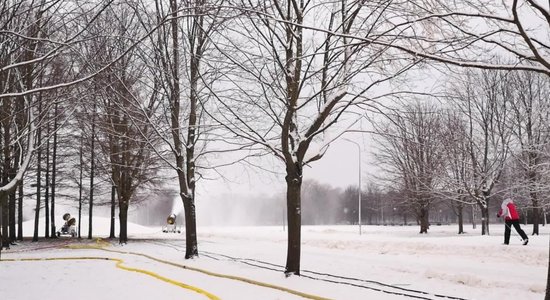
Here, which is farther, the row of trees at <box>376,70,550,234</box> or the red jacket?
the row of trees at <box>376,70,550,234</box>

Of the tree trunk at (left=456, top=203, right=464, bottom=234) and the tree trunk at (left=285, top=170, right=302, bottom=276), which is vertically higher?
the tree trunk at (left=285, top=170, right=302, bottom=276)

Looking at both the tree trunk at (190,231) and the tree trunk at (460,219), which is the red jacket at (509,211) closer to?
the tree trunk at (190,231)

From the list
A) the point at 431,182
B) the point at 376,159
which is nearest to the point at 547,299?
the point at 431,182

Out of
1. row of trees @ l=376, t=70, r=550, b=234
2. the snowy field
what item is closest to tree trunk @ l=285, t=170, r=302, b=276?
the snowy field

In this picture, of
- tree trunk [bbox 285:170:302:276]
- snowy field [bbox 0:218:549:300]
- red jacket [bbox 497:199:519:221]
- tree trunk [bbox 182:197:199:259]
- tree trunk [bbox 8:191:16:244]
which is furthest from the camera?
tree trunk [bbox 8:191:16:244]

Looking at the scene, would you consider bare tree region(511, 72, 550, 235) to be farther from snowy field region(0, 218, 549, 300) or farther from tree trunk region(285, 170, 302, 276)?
tree trunk region(285, 170, 302, 276)

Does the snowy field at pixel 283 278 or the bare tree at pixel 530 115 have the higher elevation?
the bare tree at pixel 530 115

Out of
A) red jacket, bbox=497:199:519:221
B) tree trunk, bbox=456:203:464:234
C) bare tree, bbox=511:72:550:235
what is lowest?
tree trunk, bbox=456:203:464:234

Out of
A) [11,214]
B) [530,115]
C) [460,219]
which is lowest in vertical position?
[460,219]

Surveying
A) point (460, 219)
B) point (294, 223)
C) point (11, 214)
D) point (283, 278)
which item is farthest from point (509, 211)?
point (11, 214)

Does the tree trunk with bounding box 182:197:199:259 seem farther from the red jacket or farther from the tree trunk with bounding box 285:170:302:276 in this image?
the red jacket

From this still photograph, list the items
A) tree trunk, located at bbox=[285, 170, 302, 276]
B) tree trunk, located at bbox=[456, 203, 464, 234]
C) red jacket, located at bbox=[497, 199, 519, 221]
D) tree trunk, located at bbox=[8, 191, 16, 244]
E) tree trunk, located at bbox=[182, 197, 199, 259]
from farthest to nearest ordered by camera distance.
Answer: tree trunk, located at bbox=[456, 203, 464, 234] < tree trunk, located at bbox=[8, 191, 16, 244] < red jacket, located at bbox=[497, 199, 519, 221] < tree trunk, located at bbox=[182, 197, 199, 259] < tree trunk, located at bbox=[285, 170, 302, 276]

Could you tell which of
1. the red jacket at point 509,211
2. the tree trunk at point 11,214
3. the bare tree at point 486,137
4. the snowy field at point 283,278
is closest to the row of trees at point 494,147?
the bare tree at point 486,137

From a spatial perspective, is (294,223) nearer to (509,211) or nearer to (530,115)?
(509,211)
